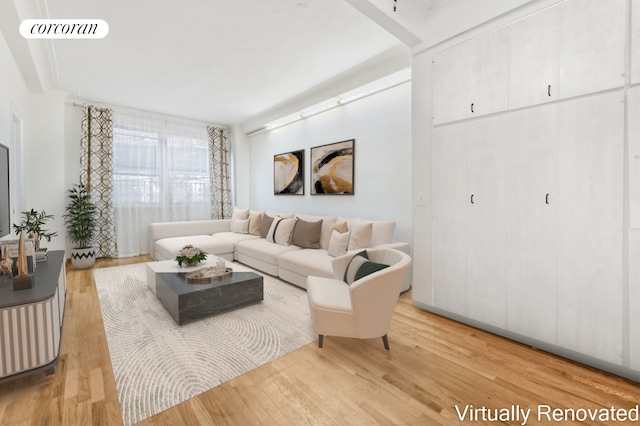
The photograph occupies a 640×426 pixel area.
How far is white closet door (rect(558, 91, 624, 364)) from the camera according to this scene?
1865 millimetres

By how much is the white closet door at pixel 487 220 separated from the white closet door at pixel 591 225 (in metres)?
0.38

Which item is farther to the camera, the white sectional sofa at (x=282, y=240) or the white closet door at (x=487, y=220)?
the white sectional sofa at (x=282, y=240)

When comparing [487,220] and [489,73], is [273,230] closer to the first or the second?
[487,220]

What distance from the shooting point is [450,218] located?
2711 millimetres

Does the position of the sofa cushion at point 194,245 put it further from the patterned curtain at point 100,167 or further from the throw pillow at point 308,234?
the throw pillow at point 308,234

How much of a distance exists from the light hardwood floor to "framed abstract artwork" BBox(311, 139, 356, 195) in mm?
2630

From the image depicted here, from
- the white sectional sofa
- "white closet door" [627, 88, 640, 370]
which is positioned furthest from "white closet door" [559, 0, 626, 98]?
the white sectional sofa

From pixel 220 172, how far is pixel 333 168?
3.13 metres

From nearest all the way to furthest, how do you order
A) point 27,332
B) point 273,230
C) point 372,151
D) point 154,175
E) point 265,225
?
point 27,332
point 372,151
point 273,230
point 265,225
point 154,175

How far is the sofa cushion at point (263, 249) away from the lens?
404cm

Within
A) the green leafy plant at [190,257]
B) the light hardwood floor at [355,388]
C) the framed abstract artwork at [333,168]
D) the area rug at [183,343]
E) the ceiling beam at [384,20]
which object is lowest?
the light hardwood floor at [355,388]

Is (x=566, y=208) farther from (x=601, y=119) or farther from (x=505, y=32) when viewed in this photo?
(x=505, y=32)

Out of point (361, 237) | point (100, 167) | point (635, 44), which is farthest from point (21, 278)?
point (635, 44)

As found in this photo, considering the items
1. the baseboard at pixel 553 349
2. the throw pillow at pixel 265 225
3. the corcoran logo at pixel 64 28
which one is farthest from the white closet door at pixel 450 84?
the corcoran logo at pixel 64 28
